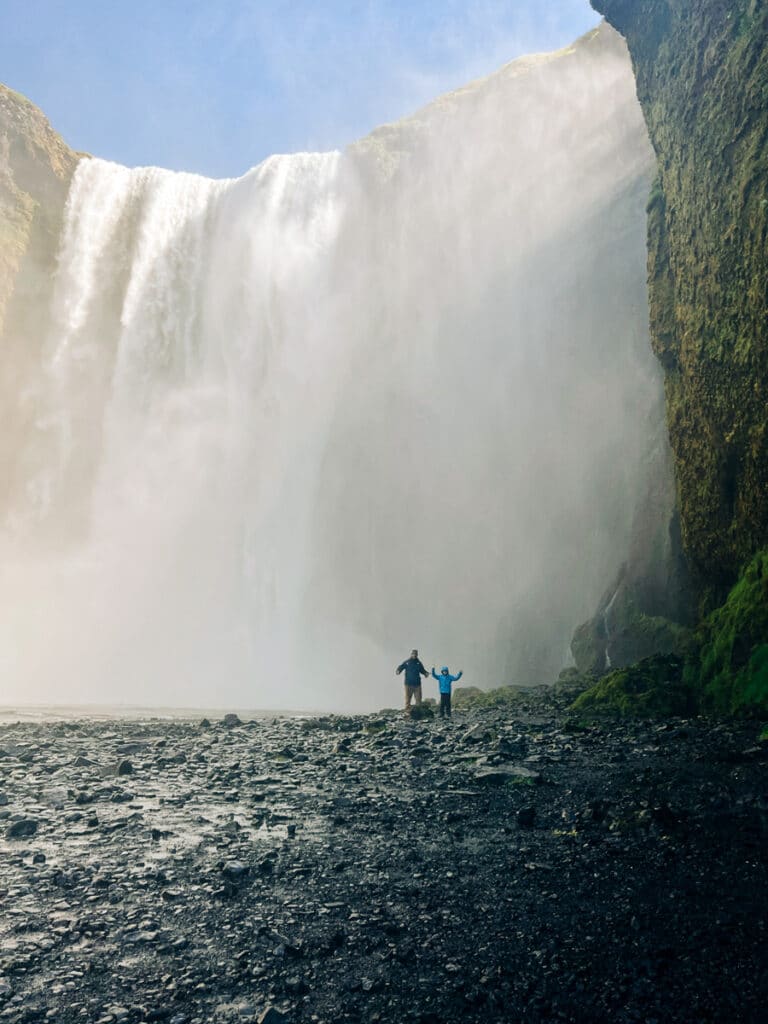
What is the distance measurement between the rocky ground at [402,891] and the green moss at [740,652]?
2.88 metres

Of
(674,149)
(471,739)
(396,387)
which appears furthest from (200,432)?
(471,739)

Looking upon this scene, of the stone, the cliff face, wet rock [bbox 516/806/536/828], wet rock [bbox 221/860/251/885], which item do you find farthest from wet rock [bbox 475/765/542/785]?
the cliff face

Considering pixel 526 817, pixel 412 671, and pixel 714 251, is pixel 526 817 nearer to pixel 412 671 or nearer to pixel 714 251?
pixel 412 671

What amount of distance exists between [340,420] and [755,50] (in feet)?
116

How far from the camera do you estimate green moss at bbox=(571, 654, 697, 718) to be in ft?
45.4

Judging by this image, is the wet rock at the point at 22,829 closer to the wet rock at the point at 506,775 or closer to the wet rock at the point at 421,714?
the wet rock at the point at 506,775

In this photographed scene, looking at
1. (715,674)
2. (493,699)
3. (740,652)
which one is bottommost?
(493,699)

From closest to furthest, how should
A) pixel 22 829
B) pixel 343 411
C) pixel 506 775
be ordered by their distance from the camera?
1. pixel 22 829
2. pixel 506 775
3. pixel 343 411

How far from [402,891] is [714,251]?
15.4m

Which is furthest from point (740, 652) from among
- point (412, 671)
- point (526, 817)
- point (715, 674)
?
point (526, 817)

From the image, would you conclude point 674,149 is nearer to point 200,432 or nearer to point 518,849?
point 518,849

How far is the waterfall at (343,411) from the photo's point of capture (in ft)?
129

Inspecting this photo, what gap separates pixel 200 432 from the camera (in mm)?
49031

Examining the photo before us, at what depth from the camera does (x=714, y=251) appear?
603 inches
